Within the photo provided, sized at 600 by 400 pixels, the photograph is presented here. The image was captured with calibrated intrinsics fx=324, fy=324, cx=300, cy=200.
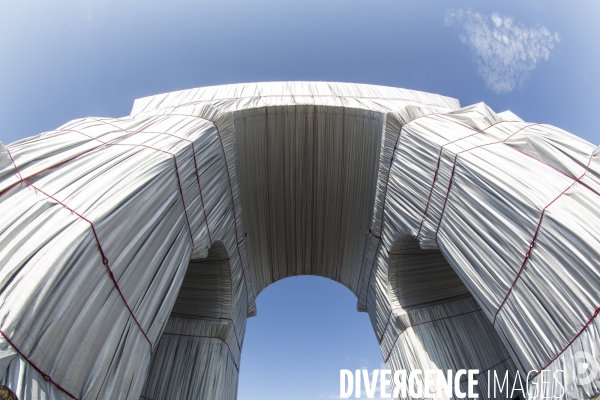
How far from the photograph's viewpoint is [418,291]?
802 centimetres

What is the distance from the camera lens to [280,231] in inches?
392

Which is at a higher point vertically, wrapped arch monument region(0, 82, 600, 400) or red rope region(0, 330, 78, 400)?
wrapped arch monument region(0, 82, 600, 400)

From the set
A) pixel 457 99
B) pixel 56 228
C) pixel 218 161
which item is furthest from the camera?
pixel 457 99

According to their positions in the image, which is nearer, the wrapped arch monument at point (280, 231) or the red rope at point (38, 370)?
the red rope at point (38, 370)

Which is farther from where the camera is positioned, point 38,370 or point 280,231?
point 280,231

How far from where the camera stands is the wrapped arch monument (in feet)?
9.89

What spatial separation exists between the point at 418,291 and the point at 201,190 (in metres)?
5.79

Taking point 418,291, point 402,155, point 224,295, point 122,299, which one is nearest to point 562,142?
point 402,155

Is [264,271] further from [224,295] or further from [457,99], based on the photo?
[457,99]

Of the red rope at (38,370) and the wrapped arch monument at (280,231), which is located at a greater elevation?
the wrapped arch monument at (280,231)

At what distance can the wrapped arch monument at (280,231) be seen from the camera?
9.89ft

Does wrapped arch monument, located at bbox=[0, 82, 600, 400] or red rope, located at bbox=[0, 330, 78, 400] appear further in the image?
wrapped arch monument, located at bbox=[0, 82, 600, 400]

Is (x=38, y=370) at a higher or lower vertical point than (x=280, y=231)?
lower

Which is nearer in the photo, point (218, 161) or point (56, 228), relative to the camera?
point (56, 228)
